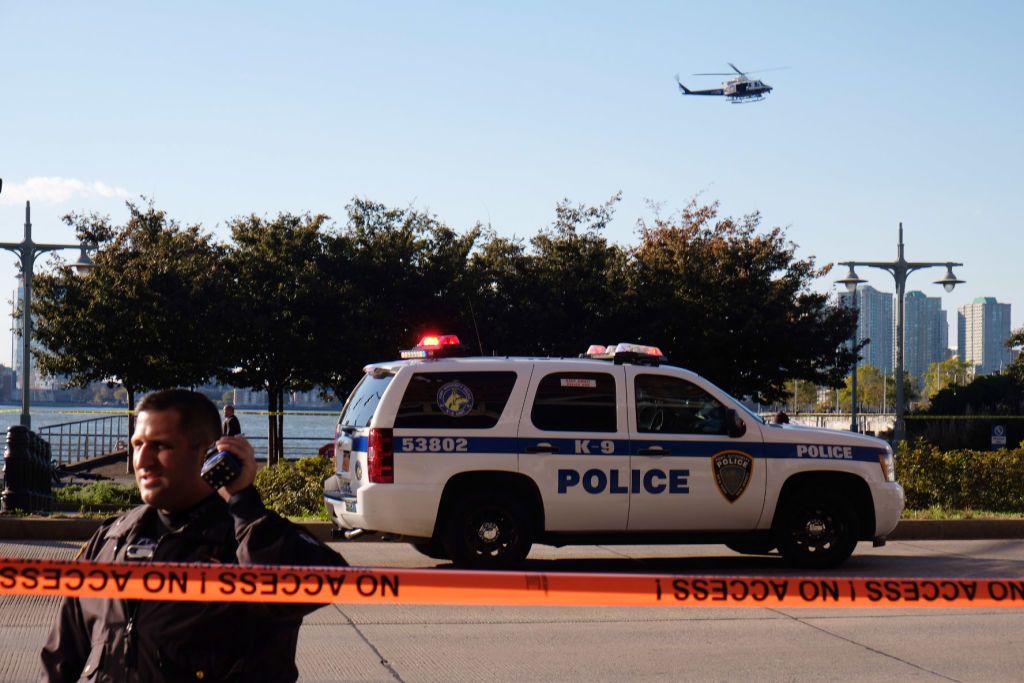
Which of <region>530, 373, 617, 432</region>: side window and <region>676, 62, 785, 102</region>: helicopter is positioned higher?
<region>676, 62, 785, 102</region>: helicopter

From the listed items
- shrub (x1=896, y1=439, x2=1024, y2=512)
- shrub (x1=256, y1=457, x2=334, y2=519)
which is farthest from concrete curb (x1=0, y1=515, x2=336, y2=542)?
shrub (x1=896, y1=439, x2=1024, y2=512)

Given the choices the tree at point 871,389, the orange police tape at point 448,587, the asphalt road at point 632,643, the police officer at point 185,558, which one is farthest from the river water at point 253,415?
the tree at point 871,389

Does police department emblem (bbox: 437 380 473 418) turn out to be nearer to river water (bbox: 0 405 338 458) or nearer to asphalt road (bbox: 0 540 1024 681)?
asphalt road (bbox: 0 540 1024 681)

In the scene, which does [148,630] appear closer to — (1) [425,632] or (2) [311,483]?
(1) [425,632]

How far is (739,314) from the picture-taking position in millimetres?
36312

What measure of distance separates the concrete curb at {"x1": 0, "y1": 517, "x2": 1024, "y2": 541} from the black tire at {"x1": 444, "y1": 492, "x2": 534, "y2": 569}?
2.67 meters

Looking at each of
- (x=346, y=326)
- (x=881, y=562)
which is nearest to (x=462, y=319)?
(x=346, y=326)

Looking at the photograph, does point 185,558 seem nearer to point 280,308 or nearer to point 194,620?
point 194,620

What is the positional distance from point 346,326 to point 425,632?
25.2 m

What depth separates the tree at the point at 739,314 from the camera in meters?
36.2

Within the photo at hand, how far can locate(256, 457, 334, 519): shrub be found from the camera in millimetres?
15164

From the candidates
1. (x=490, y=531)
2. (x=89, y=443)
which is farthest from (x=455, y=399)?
(x=89, y=443)

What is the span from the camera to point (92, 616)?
318 centimetres

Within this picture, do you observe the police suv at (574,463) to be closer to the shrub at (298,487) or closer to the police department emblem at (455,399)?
the police department emblem at (455,399)
